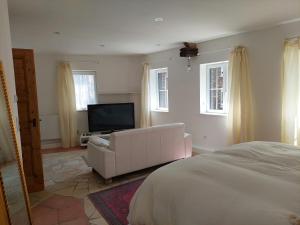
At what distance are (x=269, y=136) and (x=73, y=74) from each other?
16.1ft

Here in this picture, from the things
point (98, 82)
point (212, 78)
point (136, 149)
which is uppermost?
point (98, 82)

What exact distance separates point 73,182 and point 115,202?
1010mm

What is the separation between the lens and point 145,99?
20.4 ft

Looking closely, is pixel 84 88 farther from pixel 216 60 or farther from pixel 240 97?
pixel 240 97

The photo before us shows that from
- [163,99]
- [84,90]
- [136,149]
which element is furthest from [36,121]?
[163,99]

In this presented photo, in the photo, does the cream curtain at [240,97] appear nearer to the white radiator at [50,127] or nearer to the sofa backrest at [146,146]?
the sofa backrest at [146,146]

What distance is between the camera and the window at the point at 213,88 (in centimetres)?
444

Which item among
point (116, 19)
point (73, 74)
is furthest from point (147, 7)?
point (73, 74)

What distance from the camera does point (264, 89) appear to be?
3701 millimetres

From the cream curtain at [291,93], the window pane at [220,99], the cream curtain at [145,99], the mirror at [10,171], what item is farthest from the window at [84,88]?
the cream curtain at [291,93]

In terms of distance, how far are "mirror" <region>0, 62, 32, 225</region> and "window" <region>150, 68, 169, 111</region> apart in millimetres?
4465

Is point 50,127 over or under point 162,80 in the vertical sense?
under

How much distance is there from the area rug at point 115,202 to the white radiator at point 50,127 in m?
3.29

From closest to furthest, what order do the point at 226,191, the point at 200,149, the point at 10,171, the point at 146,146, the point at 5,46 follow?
1. the point at 226,191
2. the point at 10,171
3. the point at 5,46
4. the point at 146,146
5. the point at 200,149
